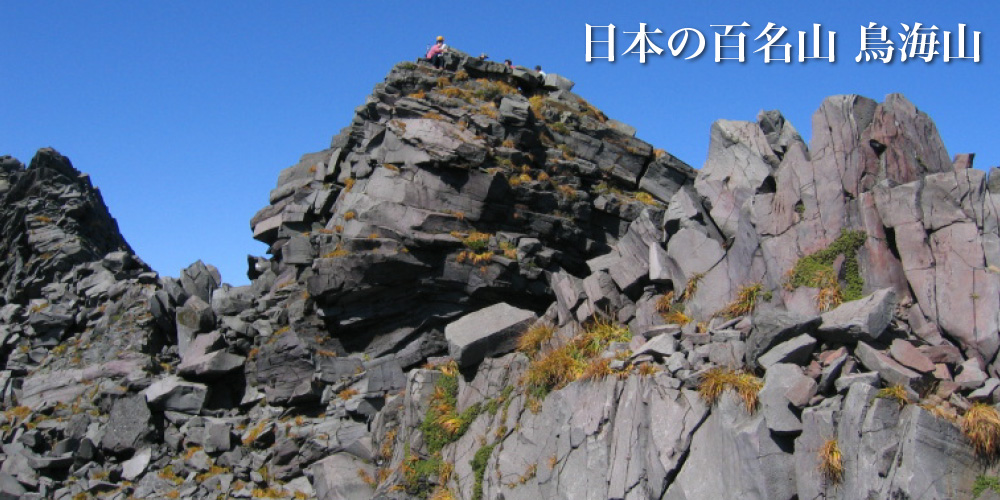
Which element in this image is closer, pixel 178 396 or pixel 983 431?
pixel 983 431

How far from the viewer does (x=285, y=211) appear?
3291cm

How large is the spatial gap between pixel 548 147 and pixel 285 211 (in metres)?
9.54

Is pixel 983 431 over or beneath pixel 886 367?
beneath

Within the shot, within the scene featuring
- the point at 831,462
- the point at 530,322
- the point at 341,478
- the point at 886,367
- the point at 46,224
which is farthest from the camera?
the point at 46,224

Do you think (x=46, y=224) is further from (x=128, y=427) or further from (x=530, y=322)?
Result: (x=530, y=322)

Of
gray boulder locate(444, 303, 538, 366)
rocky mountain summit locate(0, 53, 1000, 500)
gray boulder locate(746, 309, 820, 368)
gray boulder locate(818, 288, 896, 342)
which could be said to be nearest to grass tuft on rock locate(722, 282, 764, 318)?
rocky mountain summit locate(0, 53, 1000, 500)

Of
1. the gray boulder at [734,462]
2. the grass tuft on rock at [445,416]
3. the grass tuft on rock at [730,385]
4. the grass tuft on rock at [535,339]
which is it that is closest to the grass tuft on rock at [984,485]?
the gray boulder at [734,462]

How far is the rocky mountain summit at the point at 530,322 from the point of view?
16.8 metres

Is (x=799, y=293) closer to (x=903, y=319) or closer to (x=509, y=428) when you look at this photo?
(x=903, y=319)

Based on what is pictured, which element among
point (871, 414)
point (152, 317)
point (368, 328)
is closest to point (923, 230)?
point (871, 414)

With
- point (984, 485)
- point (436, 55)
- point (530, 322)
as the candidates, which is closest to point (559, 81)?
point (436, 55)

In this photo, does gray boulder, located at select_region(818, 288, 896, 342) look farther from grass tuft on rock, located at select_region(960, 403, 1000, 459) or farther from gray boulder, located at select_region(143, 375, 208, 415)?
gray boulder, located at select_region(143, 375, 208, 415)

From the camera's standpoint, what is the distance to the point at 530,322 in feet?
79.7

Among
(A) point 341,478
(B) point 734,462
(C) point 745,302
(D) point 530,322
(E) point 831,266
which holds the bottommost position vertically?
(A) point 341,478
